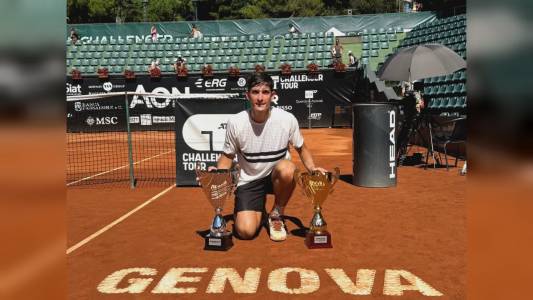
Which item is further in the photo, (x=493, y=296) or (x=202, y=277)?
(x=202, y=277)

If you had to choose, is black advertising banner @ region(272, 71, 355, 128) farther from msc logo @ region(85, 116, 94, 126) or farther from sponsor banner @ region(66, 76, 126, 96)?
msc logo @ region(85, 116, 94, 126)

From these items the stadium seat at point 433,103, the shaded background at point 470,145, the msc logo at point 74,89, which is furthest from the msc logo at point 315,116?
the shaded background at point 470,145

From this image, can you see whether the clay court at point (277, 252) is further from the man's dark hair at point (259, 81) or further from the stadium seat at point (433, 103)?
the stadium seat at point (433, 103)

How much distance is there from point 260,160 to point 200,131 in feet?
11.0

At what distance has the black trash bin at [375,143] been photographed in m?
7.77

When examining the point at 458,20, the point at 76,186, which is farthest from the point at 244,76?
the point at 76,186

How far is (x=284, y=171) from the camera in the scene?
490 cm

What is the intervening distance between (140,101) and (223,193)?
1710cm

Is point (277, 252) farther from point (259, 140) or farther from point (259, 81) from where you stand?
point (259, 81)

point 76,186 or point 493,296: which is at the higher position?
point 493,296

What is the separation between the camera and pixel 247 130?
4.96 meters

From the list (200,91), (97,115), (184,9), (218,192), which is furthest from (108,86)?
(184,9)

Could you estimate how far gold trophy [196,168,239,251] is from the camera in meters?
4.48

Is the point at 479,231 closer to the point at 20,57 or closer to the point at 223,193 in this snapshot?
the point at 20,57
